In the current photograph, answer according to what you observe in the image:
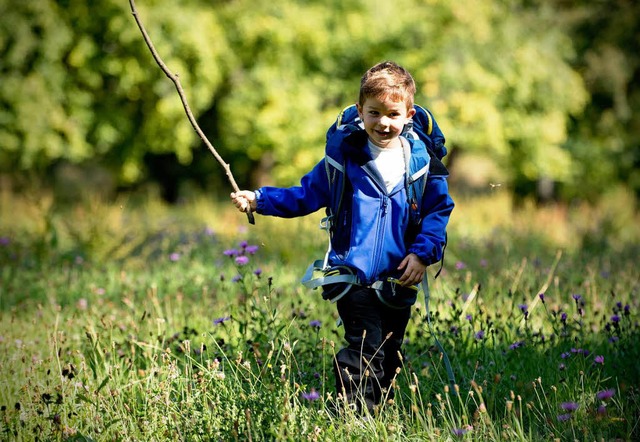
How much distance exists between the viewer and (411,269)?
294cm

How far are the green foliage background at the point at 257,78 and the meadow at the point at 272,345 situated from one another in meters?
3.51

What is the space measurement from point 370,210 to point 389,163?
0.24 metres

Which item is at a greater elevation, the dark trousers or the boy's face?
the boy's face

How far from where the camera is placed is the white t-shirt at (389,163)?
305 cm

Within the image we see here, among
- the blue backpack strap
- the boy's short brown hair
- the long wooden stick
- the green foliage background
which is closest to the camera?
the long wooden stick

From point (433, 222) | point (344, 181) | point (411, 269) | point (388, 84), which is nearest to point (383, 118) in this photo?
point (388, 84)

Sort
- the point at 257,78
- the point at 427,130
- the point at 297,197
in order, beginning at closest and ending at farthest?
the point at 297,197, the point at 427,130, the point at 257,78

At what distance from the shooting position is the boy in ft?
9.72

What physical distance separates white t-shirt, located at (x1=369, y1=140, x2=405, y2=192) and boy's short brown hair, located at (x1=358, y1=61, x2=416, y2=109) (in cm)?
23

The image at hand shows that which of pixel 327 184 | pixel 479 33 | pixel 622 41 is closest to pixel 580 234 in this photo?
pixel 479 33

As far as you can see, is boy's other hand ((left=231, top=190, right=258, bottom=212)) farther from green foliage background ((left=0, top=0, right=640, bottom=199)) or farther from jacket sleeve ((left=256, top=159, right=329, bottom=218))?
green foliage background ((left=0, top=0, right=640, bottom=199))

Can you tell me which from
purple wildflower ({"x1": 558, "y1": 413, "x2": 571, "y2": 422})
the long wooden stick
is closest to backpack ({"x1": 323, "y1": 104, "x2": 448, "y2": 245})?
the long wooden stick

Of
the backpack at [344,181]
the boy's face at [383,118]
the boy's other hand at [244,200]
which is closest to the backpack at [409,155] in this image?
the backpack at [344,181]

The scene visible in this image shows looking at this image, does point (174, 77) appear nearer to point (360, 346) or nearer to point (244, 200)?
point (244, 200)
